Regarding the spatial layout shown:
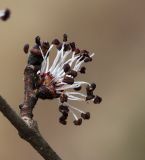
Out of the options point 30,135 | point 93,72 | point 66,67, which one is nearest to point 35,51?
point 66,67

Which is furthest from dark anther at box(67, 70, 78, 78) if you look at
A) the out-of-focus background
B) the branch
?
the out-of-focus background

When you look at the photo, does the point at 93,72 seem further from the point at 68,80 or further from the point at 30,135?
the point at 30,135

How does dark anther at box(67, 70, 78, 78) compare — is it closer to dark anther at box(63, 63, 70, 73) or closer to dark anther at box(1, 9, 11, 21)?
dark anther at box(63, 63, 70, 73)

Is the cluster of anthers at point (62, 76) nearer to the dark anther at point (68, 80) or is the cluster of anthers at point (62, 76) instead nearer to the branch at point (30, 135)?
the dark anther at point (68, 80)

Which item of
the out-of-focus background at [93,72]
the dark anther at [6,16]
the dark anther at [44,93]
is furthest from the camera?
the out-of-focus background at [93,72]

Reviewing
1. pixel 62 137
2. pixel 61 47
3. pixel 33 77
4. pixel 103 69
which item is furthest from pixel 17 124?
pixel 103 69

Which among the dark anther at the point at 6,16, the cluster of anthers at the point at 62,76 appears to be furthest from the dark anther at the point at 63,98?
the dark anther at the point at 6,16
